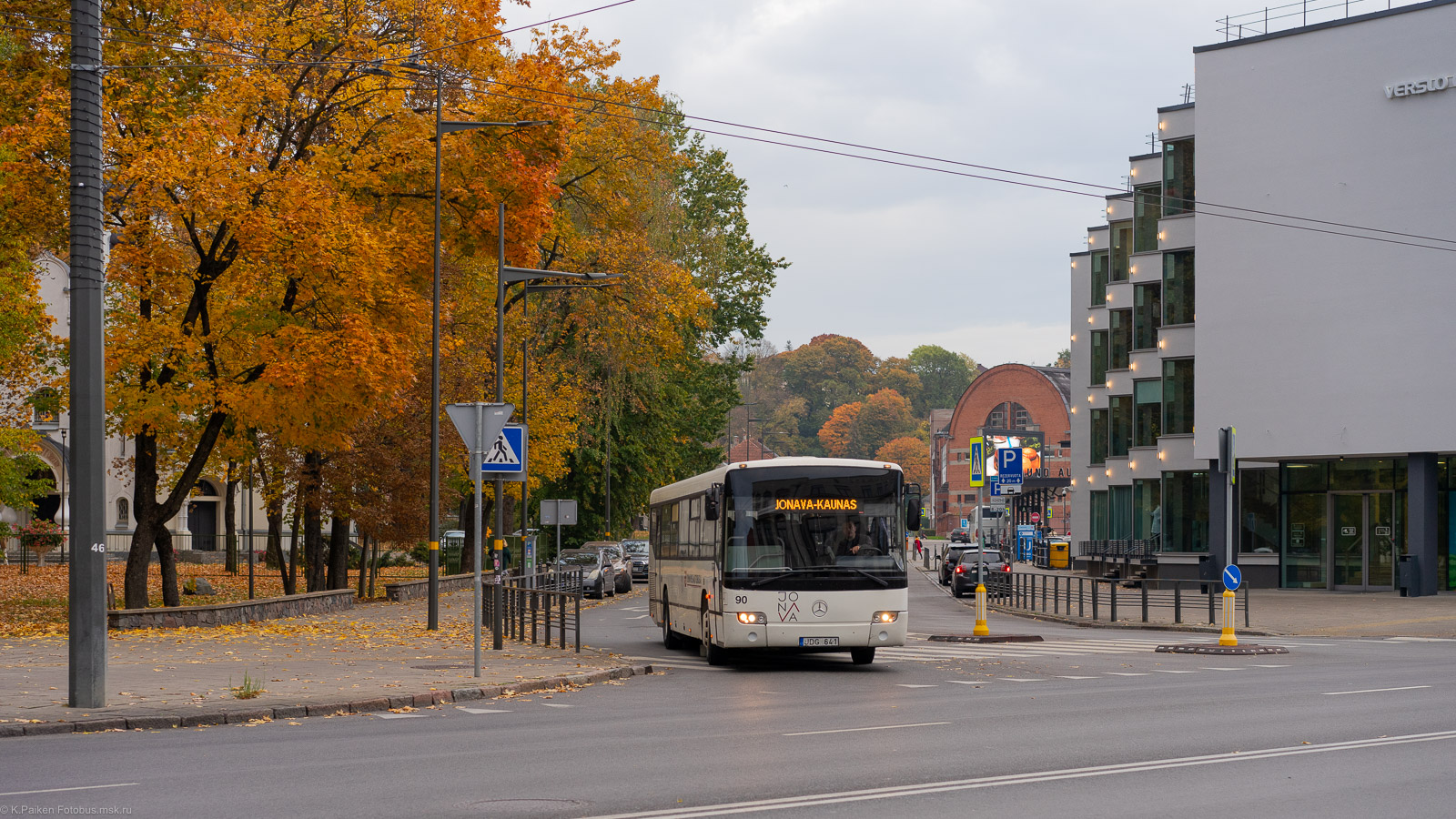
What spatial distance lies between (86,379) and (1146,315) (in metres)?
47.5

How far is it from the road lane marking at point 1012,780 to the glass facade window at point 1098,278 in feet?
187

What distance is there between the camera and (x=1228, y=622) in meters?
24.6

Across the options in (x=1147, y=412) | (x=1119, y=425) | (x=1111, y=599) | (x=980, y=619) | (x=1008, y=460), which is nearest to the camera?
(x=980, y=619)

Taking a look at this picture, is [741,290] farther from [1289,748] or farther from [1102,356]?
[1289,748]

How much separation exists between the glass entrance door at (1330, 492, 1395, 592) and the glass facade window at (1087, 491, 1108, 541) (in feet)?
68.1

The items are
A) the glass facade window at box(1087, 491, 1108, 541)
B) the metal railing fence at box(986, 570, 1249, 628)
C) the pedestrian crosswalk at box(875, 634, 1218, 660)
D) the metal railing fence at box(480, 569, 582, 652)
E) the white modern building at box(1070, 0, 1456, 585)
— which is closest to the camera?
the metal railing fence at box(480, 569, 582, 652)

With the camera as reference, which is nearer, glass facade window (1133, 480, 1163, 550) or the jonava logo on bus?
the jonava logo on bus

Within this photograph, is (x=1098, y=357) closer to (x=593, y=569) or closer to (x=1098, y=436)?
(x=1098, y=436)

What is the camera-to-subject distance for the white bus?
1900 centimetres

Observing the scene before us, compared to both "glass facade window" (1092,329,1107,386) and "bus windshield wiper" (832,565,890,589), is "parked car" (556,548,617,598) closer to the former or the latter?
"bus windshield wiper" (832,565,890,589)

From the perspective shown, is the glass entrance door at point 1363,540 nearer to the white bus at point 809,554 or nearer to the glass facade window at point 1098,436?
the glass facade window at point 1098,436

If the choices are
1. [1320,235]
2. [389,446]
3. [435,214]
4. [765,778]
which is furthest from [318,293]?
[1320,235]

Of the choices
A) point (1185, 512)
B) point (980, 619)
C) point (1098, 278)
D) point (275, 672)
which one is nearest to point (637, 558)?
point (1185, 512)

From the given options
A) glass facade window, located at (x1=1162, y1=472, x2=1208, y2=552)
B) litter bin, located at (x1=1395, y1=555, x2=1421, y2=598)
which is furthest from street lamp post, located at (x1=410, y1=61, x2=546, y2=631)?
glass facade window, located at (x1=1162, y1=472, x2=1208, y2=552)
